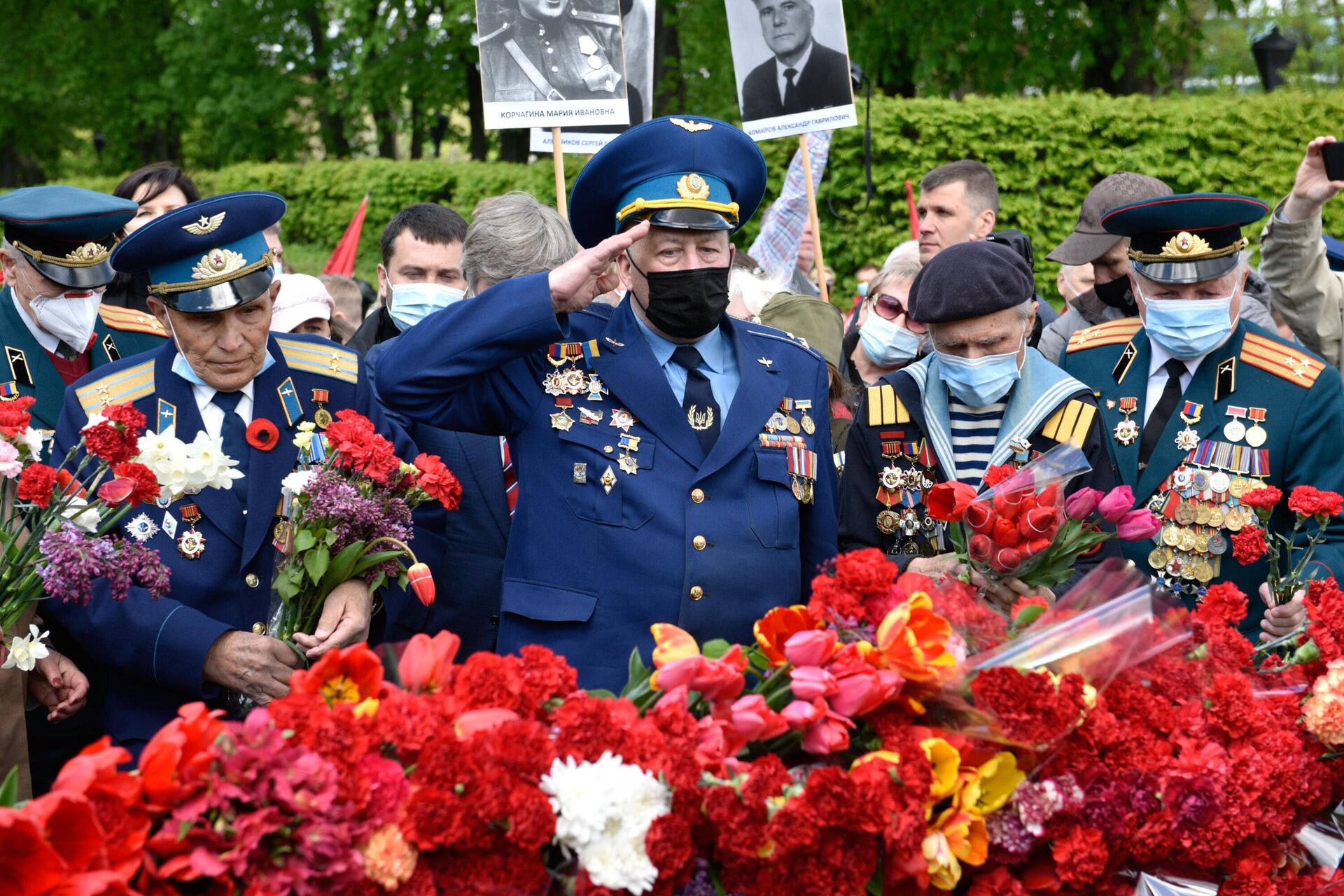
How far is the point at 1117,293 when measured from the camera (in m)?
6.00

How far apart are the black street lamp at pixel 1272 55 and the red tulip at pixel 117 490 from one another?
14530mm

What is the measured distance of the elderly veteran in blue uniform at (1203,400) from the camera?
3834 millimetres

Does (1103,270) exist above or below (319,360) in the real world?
below

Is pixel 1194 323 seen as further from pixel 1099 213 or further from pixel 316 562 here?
pixel 316 562

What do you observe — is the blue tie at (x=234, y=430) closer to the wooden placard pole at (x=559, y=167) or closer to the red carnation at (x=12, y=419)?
the red carnation at (x=12, y=419)

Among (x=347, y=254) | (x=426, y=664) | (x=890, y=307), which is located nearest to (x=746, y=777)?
(x=426, y=664)

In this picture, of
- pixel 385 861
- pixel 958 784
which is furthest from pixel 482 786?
pixel 958 784

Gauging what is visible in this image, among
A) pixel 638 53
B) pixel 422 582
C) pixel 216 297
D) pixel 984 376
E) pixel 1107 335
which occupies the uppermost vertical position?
pixel 216 297

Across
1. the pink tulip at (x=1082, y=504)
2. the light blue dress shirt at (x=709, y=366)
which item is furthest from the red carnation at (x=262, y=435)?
the pink tulip at (x=1082, y=504)

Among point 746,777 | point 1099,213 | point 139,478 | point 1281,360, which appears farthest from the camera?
point 1099,213

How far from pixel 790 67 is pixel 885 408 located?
3682 millimetres

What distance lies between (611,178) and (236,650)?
4.78 ft

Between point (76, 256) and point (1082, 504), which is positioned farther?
point (76, 256)

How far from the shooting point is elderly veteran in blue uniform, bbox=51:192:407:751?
3137 millimetres
